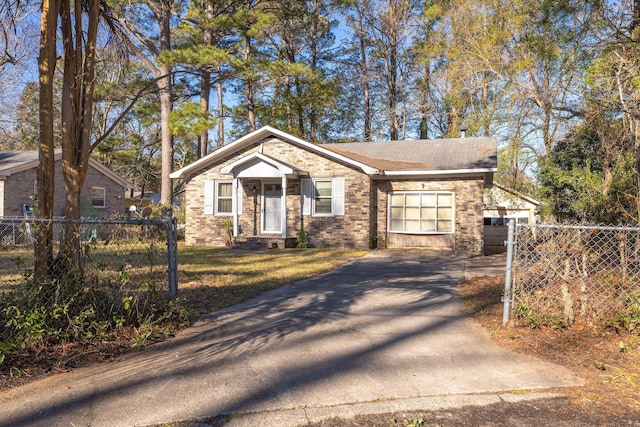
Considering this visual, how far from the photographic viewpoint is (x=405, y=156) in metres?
18.5

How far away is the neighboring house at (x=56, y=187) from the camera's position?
18.8 meters

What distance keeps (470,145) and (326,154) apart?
6275mm

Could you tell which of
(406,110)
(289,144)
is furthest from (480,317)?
(406,110)

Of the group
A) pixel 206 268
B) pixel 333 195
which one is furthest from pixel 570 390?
pixel 333 195

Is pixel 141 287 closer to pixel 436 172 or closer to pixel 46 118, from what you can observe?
pixel 46 118

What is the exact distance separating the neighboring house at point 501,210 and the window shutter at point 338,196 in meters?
10.4

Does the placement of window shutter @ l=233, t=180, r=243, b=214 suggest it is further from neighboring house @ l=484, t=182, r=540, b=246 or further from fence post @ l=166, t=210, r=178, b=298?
neighboring house @ l=484, t=182, r=540, b=246

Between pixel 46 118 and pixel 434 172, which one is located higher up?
pixel 434 172

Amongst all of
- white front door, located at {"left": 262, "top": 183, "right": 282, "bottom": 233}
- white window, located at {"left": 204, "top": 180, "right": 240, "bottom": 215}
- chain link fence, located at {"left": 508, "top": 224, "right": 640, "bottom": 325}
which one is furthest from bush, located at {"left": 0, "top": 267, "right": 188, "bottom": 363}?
white window, located at {"left": 204, "top": 180, "right": 240, "bottom": 215}

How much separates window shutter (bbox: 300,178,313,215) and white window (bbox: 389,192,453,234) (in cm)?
297

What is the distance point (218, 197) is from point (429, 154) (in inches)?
338

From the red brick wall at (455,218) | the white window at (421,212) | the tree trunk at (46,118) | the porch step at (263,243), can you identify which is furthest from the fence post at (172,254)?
the white window at (421,212)

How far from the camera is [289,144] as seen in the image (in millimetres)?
16797

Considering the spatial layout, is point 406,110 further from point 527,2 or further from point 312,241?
point 312,241
